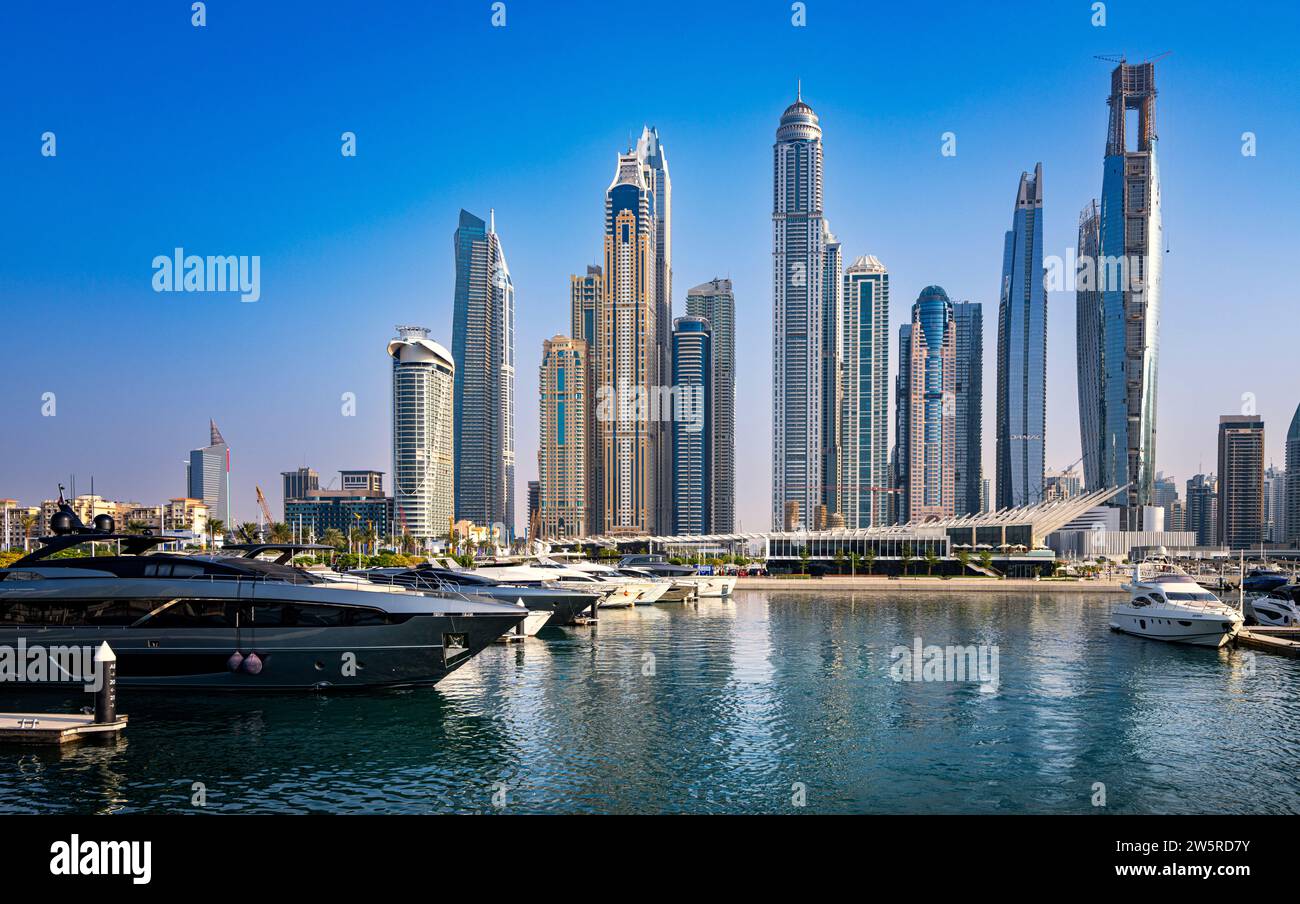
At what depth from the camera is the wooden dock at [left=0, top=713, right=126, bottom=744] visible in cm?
2292

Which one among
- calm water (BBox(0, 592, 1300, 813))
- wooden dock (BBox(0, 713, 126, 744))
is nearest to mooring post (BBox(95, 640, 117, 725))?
wooden dock (BBox(0, 713, 126, 744))

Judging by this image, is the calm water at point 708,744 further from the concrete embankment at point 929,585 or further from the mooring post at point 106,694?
the concrete embankment at point 929,585

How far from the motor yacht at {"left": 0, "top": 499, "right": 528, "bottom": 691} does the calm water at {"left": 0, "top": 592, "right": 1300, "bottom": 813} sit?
2.93ft

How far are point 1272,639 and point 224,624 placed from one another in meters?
46.1

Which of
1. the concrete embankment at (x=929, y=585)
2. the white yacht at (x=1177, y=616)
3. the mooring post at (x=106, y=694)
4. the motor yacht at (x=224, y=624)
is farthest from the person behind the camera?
the concrete embankment at (x=929, y=585)

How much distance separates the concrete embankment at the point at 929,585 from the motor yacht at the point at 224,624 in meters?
80.1

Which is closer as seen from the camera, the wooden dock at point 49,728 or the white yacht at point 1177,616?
the wooden dock at point 49,728

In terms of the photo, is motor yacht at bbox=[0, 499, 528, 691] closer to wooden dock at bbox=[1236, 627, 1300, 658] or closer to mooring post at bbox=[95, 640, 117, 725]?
mooring post at bbox=[95, 640, 117, 725]

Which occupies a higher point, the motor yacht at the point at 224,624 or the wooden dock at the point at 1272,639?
the motor yacht at the point at 224,624

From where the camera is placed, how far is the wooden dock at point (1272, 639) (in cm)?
4375

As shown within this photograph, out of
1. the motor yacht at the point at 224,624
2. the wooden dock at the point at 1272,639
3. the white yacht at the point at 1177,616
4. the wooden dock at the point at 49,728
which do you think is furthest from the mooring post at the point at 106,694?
the wooden dock at the point at 1272,639

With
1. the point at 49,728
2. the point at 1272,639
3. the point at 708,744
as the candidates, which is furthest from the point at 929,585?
the point at 49,728

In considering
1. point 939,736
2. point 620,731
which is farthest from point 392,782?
point 939,736
